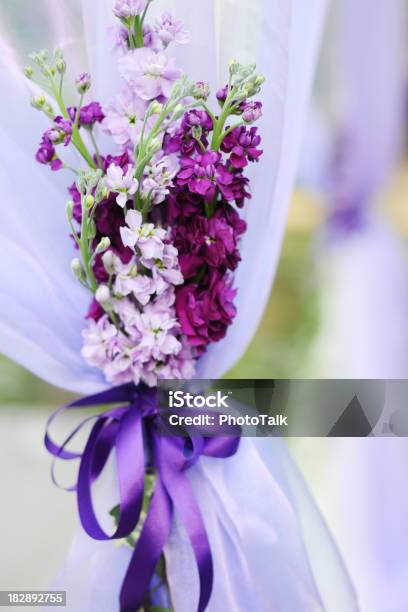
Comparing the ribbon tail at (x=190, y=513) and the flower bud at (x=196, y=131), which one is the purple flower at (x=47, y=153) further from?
the ribbon tail at (x=190, y=513)

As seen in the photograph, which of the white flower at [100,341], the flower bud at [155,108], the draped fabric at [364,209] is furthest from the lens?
the draped fabric at [364,209]

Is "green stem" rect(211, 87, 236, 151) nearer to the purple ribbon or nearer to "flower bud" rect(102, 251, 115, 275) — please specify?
"flower bud" rect(102, 251, 115, 275)

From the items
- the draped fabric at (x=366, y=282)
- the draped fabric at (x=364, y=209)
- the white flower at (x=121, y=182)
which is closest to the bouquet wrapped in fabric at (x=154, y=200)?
the white flower at (x=121, y=182)

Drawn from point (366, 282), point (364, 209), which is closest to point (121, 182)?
point (366, 282)

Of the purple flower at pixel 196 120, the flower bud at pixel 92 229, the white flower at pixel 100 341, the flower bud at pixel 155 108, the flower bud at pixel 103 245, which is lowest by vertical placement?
the white flower at pixel 100 341

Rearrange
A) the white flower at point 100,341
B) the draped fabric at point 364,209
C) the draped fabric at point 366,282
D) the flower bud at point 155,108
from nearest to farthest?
the flower bud at point 155,108, the white flower at point 100,341, the draped fabric at point 366,282, the draped fabric at point 364,209

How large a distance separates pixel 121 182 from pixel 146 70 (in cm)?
12

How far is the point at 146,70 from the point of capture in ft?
2.40

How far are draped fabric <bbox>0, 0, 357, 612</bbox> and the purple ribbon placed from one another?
1.4 inches

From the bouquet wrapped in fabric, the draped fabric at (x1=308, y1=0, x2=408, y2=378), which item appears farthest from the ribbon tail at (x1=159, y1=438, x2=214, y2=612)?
the draped fabric at (x1=308, y1=0, x2=408, y2=378)

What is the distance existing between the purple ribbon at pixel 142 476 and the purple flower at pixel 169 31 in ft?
1.35

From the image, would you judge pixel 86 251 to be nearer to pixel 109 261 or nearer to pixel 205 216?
pixel 109 261

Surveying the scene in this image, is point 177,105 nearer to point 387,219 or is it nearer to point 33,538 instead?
point 33,538

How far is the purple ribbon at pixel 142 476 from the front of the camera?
83cm
